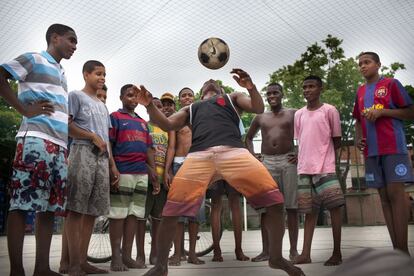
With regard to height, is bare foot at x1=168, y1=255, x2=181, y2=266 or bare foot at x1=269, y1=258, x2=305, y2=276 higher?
bare foot at x1=269, y1=258, x2=305, y2=276

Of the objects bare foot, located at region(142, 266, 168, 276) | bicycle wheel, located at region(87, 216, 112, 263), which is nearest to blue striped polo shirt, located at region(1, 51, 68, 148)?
bare foot, located at region(142, 266, 168, 276)

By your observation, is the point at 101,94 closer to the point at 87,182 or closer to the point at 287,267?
A: the point at 87,182

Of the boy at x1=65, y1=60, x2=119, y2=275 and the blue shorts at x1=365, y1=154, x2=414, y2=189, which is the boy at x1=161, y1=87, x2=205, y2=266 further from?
the blue shorts at x1=365, y1=154, x2=414, y2=189

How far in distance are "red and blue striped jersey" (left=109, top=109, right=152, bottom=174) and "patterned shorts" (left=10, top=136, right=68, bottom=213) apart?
1120 mm

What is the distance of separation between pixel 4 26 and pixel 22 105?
31.1ft

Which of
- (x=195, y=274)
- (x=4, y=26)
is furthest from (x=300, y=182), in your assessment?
(x=4, y=26)

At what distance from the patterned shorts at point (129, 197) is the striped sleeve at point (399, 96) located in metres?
2.51

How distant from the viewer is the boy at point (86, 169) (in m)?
3.37

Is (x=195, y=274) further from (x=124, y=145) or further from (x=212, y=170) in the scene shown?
(x=124, y=145)

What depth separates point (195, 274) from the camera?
11.3 ft

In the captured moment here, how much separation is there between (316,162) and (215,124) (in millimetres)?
1453

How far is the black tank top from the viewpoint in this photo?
10.0 feet

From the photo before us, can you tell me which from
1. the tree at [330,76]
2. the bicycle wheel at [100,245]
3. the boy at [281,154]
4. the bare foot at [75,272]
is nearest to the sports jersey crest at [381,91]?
the boy at [281,154]

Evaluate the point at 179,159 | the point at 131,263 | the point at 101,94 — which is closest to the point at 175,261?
the point at 131,263
